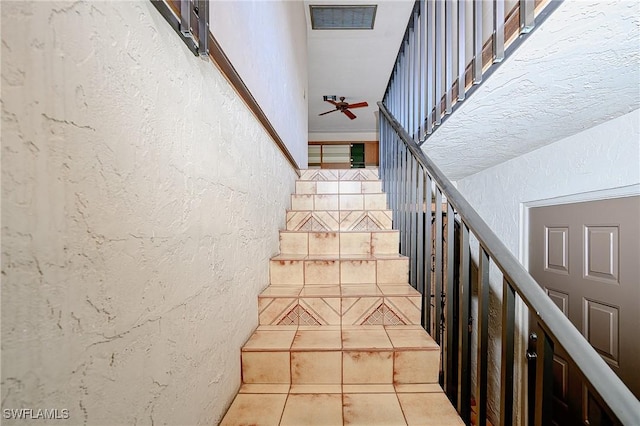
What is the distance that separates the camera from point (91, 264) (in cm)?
49

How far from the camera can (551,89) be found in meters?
1.35

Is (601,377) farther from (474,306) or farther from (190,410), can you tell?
(474,306)

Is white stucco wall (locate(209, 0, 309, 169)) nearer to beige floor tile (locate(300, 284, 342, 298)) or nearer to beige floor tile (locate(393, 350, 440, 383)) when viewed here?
beige floor tile (locate(300, 284, 342, 298))

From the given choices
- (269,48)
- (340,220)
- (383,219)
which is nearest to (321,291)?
(340,220)

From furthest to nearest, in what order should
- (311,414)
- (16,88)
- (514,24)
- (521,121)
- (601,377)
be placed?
(521,121)
(514,24)
(311,414)
(601,377)
(16,88)

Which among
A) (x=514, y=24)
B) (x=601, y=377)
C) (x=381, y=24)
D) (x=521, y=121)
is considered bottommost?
(x=601, y=377)

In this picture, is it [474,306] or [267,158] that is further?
[474,306]

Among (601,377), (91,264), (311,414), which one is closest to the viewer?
(91,264)

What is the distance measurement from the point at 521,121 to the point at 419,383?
160 cm

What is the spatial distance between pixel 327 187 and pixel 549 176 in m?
1.79

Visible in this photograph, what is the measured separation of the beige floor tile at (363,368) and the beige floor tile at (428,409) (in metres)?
0.11

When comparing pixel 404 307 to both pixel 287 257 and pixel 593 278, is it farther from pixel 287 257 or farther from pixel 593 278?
pixel 593 278

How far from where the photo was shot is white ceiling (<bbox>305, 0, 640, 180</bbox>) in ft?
3.16

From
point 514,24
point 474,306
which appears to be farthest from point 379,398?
point 474,306
